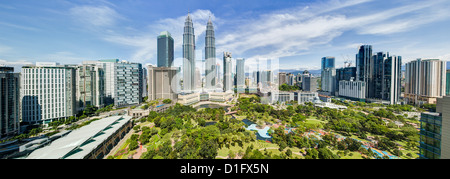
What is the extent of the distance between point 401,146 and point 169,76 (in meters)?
32.4

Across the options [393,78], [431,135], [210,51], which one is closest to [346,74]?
[393,78]

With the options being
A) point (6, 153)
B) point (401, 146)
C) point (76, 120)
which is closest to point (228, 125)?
point (401, 146)

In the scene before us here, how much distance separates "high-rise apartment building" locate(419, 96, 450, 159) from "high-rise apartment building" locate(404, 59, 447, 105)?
2938 cm

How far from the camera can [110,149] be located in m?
11.0

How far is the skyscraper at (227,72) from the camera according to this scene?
1740 inches

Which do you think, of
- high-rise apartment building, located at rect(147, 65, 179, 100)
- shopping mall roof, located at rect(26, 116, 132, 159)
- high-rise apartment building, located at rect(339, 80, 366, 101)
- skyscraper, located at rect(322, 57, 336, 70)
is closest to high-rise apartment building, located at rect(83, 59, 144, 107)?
high-rise apartment building, located at rect(147, 65, 179, 100)

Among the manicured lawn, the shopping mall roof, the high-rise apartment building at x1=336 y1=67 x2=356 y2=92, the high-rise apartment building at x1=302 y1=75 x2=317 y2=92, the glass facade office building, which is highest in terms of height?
the high-rise apartment building at x1=336 y1=67 x2=356 y2=92

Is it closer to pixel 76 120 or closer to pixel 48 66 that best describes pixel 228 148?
pixel 76 120

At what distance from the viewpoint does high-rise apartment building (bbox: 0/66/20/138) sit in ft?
39.6

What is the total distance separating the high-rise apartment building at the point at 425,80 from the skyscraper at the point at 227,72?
36.8 m

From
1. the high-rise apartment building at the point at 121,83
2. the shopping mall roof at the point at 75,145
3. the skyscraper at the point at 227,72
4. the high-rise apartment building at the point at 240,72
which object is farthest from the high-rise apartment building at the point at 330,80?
the shopping mall roof at the point at 75,145

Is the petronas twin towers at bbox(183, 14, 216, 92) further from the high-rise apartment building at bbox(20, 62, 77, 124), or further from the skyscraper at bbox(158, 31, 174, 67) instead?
the high-rise apartment building at bbox(20, 62, 77, 124)

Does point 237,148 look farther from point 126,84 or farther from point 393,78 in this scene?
point 393,78

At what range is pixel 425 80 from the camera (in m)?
23.5
